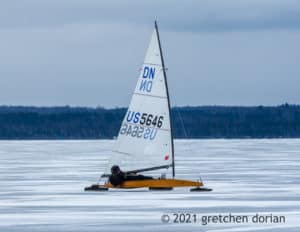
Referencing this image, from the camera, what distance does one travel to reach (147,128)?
4559 cm

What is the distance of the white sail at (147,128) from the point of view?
45.1m

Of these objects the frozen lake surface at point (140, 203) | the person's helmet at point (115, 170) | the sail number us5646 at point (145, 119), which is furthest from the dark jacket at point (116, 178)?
the sail number us5646 at point (145, 119)

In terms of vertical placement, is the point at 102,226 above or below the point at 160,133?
below

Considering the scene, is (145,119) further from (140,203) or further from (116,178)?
(140,203)

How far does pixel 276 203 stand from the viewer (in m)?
39.9

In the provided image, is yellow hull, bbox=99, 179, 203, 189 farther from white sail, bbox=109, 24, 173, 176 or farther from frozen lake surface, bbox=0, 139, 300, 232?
white sail, bbox=109, 24, 173, 176

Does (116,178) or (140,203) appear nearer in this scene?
(140,203)

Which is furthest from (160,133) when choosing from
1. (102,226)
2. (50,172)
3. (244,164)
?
(244,164)

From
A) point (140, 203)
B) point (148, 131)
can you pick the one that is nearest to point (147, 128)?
point (148, 131)

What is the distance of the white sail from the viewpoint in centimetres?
Result: 4512

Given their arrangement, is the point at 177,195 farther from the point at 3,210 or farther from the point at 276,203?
the point at 3,210

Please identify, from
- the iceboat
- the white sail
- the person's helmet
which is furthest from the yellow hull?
the white sail

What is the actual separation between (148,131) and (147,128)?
0.36 feet

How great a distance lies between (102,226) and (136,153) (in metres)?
12.8
